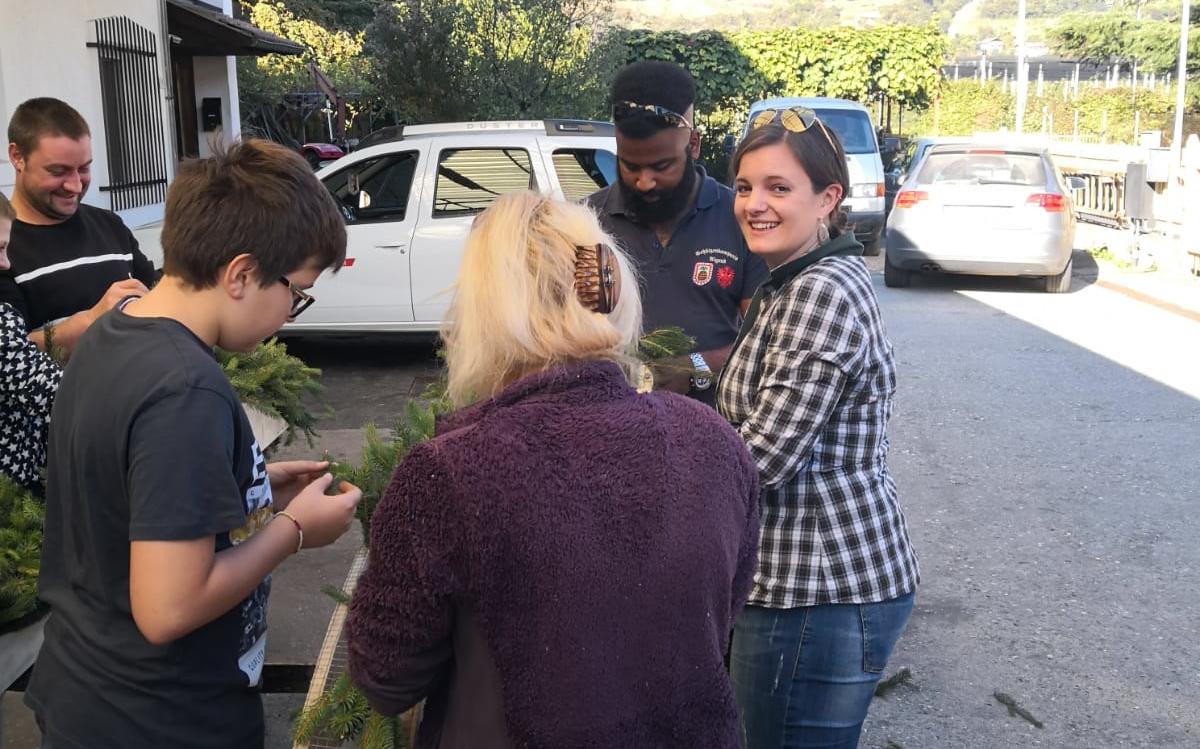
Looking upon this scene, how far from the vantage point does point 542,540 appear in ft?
4.82

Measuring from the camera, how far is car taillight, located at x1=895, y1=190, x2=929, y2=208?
1328 centimetres

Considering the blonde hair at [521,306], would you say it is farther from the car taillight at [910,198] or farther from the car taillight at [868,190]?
the car taillight at [868,190]

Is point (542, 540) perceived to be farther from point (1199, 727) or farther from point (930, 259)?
point (930, 259)

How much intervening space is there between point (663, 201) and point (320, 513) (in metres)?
1.63

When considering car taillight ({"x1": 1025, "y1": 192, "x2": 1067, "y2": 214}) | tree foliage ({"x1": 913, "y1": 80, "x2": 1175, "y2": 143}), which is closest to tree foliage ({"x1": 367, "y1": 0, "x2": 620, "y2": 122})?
car taillight ({"x1": 1025, "y1": 192, "x2": 1067, "y2": 214})

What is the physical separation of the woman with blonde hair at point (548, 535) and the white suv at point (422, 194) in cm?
756

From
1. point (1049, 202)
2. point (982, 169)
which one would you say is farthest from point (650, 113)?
point (982, 169)

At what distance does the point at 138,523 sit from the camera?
1692mm

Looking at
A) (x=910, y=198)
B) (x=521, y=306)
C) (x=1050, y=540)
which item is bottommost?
(x=1050, y=540)

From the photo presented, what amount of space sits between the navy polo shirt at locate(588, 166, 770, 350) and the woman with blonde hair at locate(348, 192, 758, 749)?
1497 mm

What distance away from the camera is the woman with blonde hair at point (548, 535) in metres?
1.47

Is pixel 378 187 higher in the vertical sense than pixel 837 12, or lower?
lower

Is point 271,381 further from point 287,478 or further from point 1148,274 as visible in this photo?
point 1148,274

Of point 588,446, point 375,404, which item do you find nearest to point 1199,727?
point 588,446
